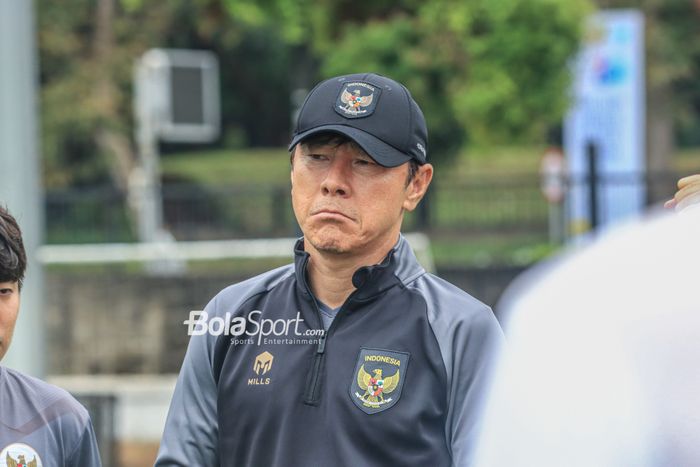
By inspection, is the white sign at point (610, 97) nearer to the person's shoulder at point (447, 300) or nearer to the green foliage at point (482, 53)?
the green foliage at point (482, 53)

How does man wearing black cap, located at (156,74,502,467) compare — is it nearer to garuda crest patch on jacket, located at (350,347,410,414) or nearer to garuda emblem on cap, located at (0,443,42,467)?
garuda crest patch on jacket, located at (350,347,410,414)

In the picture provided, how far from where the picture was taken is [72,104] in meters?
23.5

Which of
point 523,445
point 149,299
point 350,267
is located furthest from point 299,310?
point 149,299

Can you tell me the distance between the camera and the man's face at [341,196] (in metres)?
2.52

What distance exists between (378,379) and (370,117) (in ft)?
1.62

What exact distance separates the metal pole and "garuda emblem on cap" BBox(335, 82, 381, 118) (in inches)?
131

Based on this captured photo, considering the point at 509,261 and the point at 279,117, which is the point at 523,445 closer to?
the point at 509,261

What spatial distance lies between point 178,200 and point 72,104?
11.9 metres

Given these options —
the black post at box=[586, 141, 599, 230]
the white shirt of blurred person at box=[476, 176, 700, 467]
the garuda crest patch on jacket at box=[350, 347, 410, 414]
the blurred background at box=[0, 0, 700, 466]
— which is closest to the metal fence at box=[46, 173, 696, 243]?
the blurred background at box=[0, 0, 700, 466]

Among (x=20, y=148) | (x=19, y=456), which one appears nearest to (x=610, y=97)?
(x=20, y=148)

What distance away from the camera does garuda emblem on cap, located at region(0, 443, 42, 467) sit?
8.23ft

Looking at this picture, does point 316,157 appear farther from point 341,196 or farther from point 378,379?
point 378,379

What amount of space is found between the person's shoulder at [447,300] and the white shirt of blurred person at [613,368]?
131cm

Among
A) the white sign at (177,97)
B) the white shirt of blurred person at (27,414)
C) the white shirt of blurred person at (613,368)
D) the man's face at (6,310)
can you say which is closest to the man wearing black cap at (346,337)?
the white shirt of blurred person at (27,414)
